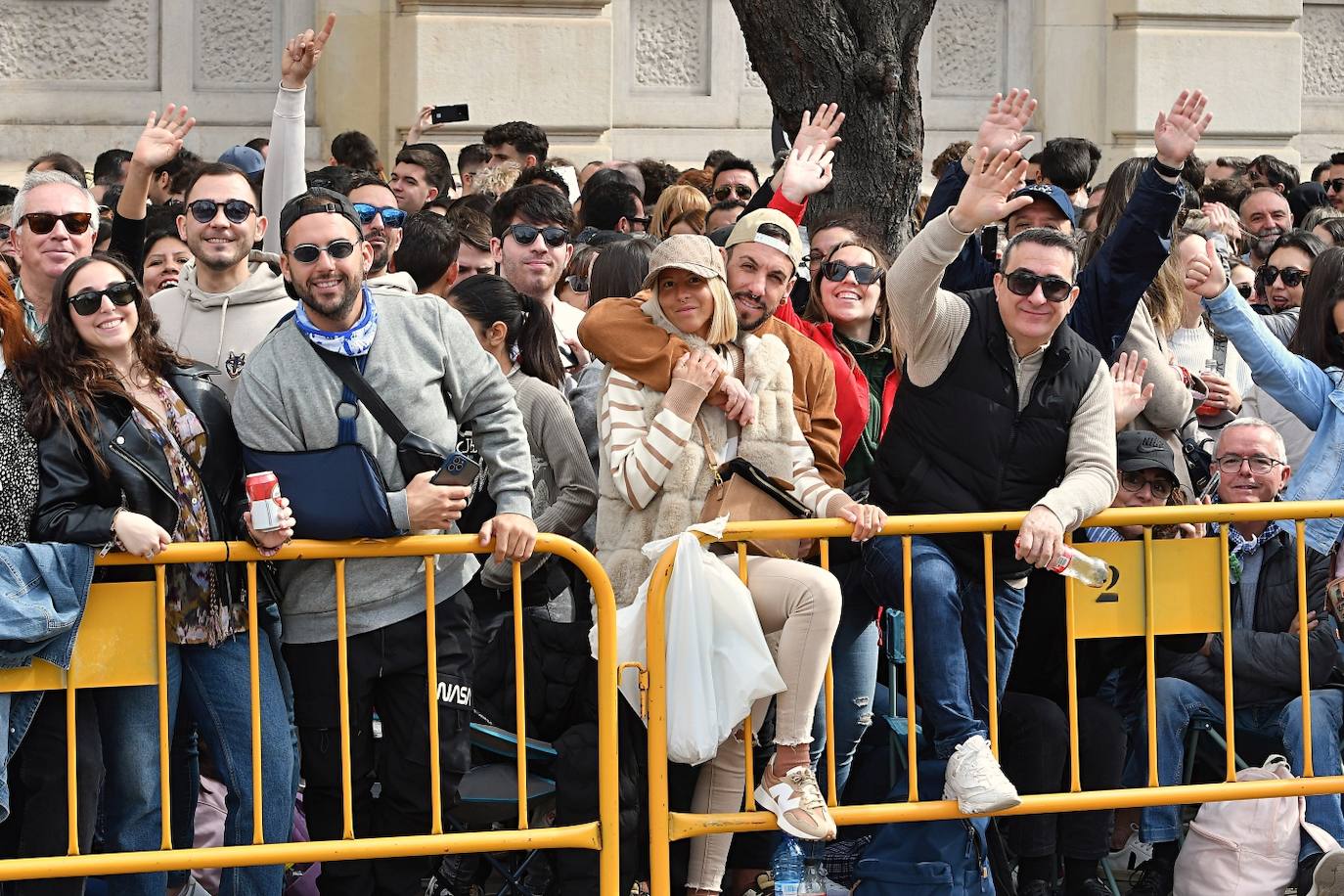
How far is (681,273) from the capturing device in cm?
595

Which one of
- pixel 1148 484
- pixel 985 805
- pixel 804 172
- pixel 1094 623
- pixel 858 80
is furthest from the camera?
pixel 858 80

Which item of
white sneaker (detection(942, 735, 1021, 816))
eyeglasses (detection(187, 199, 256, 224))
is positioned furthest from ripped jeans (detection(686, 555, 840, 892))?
eyeglasses (detection(187, 199, 256, 224))

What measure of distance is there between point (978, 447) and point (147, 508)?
2.38 m

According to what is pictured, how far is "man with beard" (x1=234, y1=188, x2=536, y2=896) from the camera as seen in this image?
550 centimetres

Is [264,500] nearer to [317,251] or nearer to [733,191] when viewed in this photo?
[317,251]

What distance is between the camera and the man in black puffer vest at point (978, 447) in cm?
583

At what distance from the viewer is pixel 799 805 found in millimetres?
5660

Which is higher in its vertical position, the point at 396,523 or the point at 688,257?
the point at 688,257

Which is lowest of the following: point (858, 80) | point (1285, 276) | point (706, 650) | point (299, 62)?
point (706, 650)

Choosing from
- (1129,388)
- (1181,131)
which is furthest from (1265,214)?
(1181,131)

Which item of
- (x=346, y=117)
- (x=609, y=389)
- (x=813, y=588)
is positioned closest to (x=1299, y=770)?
(x=813, y=588)

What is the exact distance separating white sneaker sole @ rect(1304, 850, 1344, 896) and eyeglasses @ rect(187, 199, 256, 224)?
12.8ft

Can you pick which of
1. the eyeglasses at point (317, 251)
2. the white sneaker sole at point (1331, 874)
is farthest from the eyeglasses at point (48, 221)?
the white sneaker sole at point (1331, 874)

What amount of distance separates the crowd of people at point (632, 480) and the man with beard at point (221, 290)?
1cm
